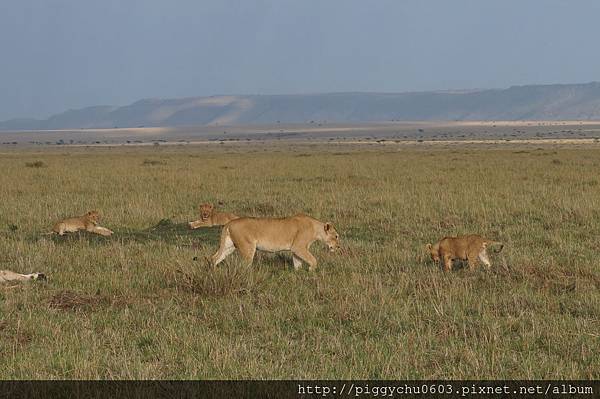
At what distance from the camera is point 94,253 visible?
35.7 feet

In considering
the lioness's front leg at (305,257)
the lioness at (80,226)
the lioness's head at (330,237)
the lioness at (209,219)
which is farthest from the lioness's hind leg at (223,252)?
the lioness at (80,226)

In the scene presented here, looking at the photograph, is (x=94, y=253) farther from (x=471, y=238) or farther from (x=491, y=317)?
(x=491, y=317)

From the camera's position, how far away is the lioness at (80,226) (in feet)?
43.2

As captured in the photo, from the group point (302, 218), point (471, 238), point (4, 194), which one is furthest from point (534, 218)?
point (4, 194)

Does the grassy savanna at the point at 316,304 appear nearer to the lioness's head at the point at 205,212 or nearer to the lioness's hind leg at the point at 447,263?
the lioness's hind leg at the point at 447,263

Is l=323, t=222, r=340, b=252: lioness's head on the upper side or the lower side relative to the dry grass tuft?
upper

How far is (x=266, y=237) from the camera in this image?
9.38 m

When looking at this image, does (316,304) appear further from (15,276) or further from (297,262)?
(15,276)

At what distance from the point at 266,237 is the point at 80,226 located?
536 cm

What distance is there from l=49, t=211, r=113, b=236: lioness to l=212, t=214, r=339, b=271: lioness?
4709 millimetres

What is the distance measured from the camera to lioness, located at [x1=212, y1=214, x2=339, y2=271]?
9.31m

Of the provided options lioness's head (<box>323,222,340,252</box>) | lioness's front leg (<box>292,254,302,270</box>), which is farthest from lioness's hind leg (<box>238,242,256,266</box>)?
lioness's head (<box>323,222,340,252</box>)

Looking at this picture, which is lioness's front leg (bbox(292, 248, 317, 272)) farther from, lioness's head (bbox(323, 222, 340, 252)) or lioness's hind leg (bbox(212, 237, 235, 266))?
lioness's hind leg (bbox(212, 237, 235, 266))

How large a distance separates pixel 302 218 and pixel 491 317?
3376 mm
